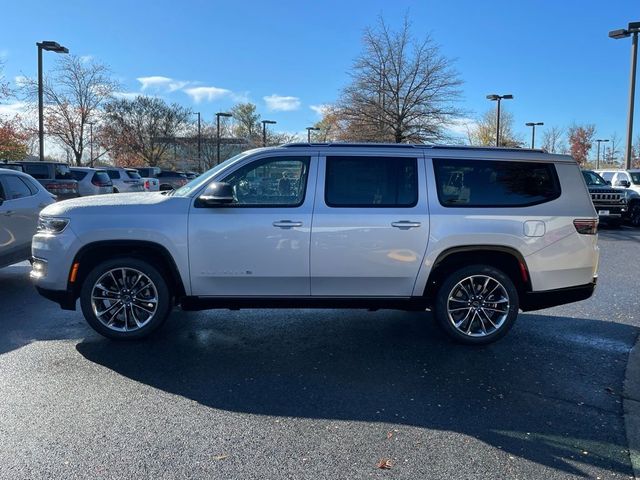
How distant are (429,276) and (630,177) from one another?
1830 cm

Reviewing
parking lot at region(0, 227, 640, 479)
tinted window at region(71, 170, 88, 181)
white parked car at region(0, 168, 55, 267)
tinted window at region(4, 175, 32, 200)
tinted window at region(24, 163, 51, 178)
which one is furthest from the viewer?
tinted window at region(71, 170, 88, 181)

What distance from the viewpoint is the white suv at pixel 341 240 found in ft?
16.2

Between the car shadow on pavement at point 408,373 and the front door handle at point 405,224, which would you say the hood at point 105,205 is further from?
the front door handle at point 405,224

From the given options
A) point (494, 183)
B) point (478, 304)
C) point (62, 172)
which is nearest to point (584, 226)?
point (494, 183)

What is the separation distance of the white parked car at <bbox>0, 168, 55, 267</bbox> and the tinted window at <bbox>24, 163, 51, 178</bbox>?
443 inches

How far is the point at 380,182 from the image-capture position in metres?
5.10

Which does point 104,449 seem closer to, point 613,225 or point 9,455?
point 9,455

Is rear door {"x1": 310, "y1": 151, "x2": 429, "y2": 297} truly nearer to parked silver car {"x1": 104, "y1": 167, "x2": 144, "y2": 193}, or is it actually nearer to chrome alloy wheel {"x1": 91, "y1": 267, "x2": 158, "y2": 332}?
chrome alloy wheel {"x1": 91, "y1": 267, "x2": 158, "y2": 332}

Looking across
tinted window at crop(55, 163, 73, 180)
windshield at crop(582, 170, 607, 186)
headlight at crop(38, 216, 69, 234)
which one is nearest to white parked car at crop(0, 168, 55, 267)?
headlight at crop(38, 216, 69, 234)

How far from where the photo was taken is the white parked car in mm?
7465

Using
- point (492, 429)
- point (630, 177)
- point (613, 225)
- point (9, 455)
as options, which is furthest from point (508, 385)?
point (630, 177)

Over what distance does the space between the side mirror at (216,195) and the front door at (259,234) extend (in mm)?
82

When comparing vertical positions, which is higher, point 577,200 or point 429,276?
point 577,200

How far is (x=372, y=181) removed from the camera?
5.11m
